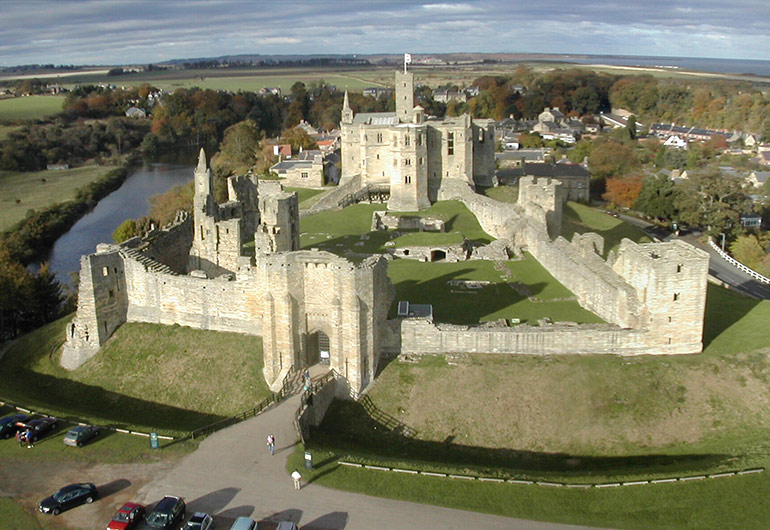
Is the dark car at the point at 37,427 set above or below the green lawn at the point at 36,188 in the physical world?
above

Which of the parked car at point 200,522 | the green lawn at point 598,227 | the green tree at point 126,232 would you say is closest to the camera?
the parked car at point 200,522

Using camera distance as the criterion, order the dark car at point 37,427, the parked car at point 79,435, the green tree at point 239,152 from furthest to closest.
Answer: the green tree at point 239,152 → the dark car at point 37,427 → the parked car at point 79,435

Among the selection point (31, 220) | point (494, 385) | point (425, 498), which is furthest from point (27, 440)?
point (31, 220)

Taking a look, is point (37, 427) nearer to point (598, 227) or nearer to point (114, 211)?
point (598, 227)

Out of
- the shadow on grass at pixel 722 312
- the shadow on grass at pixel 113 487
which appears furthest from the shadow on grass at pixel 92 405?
the shadow on grass at pixel 722 312

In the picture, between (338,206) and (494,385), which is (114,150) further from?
(494,385)

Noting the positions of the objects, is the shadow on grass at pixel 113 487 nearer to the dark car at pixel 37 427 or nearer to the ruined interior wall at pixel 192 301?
the dark car at pixel 37 427
